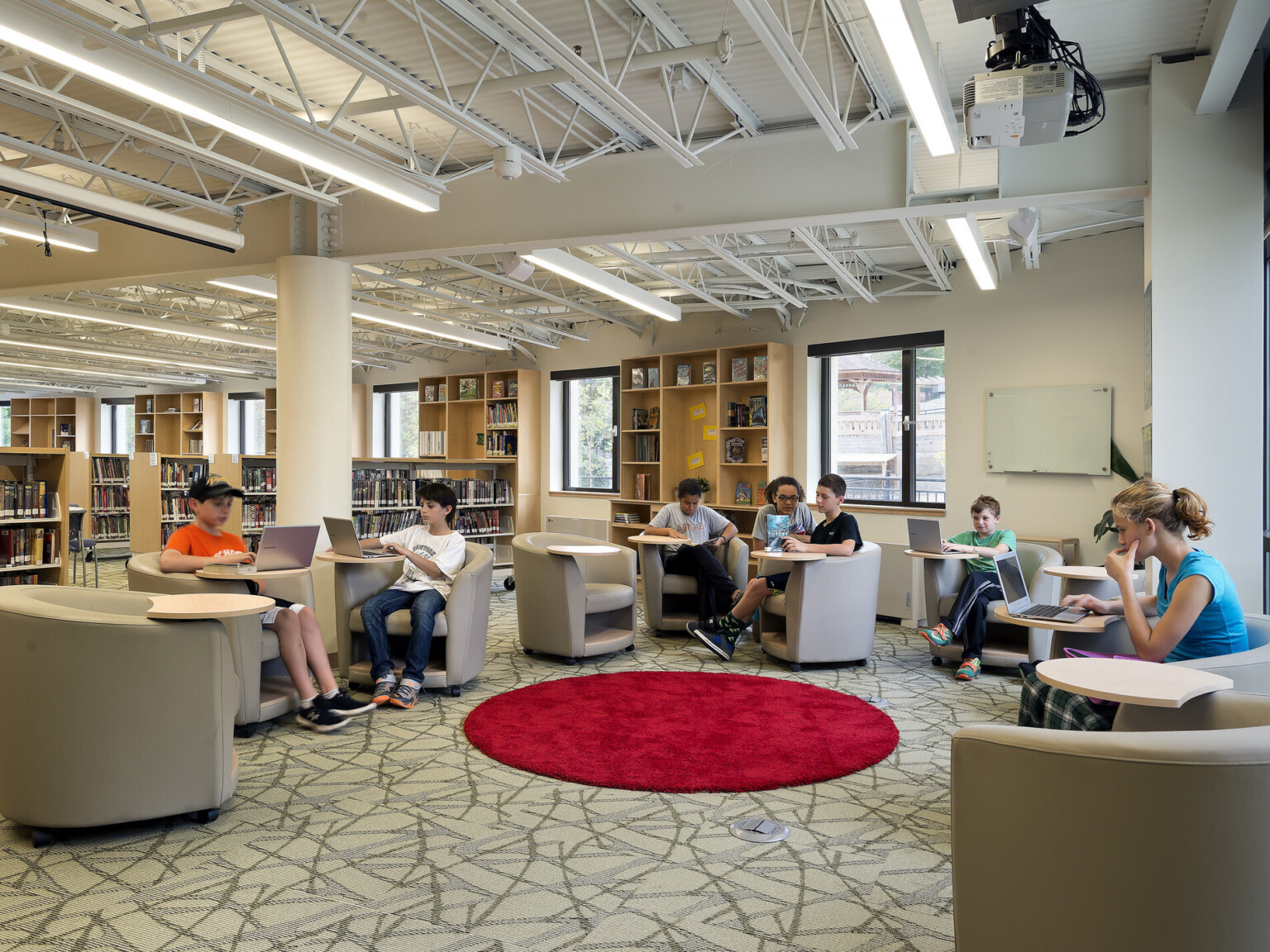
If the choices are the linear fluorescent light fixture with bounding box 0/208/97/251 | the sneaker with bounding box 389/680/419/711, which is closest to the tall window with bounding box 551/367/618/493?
the linear fluorescent light fixture with bounding box 0/208/97/251

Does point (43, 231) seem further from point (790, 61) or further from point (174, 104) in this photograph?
point (790, 61)

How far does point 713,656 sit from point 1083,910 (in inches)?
183

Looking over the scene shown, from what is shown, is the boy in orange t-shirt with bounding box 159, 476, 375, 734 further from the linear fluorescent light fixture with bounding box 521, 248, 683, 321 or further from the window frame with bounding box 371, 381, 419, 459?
the window frame with bounding box 371, 381, 419, 459

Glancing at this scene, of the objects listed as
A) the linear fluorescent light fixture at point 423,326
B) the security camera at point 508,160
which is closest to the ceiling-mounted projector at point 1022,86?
the security camera at point 508,160

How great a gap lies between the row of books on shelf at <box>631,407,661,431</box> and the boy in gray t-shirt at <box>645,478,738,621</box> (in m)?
3.66

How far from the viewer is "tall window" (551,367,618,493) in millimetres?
12125

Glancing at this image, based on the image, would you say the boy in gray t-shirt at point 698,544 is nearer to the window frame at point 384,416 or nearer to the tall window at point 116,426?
the window frame at point 384,416

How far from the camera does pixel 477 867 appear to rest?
2967mm

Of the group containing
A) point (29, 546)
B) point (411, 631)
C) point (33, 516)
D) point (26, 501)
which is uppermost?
point (26, 501)

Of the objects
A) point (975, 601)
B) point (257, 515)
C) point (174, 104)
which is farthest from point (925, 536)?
point (257, 515)

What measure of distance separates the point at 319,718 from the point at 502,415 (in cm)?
824

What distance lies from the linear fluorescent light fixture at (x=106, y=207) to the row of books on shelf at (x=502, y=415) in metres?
6.08

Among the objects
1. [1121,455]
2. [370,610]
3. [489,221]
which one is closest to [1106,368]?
[1121,455]

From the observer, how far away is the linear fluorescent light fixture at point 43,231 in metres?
5.82
